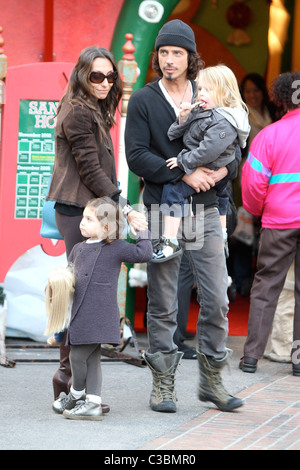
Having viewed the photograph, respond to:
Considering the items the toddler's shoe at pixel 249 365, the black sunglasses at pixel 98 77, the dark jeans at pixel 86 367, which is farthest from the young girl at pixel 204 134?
the toddler's shoe at pixel 249 365

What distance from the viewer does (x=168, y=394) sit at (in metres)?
5.07

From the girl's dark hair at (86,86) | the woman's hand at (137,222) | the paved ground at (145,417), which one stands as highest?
the girl's dark hair at (86,86)

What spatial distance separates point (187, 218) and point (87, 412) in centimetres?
111

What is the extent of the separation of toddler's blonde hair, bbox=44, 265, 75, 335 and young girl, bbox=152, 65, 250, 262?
47 centimetres

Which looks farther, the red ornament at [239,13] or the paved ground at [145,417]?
the red ornament at [239,13]

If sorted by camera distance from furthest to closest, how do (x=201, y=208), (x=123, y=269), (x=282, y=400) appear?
(x=123, y=269), (x=282, y=400), (x=201, y=208)

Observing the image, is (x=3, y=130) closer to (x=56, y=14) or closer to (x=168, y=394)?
(x=56, y=14)

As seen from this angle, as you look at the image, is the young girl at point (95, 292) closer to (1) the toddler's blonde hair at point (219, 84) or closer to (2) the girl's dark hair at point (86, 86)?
(2) the girl's dark hair at point (86, 86)

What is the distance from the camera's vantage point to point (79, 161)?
4.86 metres

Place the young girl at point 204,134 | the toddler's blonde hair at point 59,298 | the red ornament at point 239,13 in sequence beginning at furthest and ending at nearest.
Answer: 1. the red ornament at point 239,13
2. the young girl at point 204,134
3. the toddler's blonde hair at point 59,298

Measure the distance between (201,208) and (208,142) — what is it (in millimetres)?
381

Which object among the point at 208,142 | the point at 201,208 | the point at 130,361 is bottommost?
the point at 130,361

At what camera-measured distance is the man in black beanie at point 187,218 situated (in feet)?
16.2
